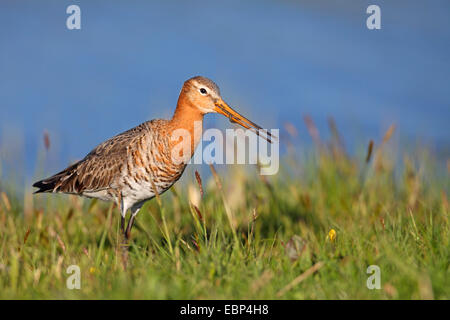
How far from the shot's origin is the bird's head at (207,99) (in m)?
6.75

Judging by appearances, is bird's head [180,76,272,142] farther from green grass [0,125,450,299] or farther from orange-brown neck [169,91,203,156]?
green grass [0,125,450,299]

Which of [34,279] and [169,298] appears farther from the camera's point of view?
[34,279]

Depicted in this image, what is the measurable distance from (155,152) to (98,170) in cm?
94

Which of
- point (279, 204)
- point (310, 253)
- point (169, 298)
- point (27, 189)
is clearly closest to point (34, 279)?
point (169, 298)

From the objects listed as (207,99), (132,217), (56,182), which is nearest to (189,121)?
(207,99)

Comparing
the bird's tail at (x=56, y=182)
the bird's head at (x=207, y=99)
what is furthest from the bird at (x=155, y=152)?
the bird's tail at (x=56, y=182)

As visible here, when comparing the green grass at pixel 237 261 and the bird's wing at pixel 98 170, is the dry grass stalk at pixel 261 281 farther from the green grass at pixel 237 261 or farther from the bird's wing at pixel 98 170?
the bird's wing at pixel 98 170

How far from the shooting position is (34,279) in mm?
5059

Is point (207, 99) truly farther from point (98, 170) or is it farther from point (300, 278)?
point (300, 278)

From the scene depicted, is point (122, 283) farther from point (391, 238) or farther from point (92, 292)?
point (391, 238)

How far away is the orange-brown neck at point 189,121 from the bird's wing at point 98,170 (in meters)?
0.48

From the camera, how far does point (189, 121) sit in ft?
22.2
